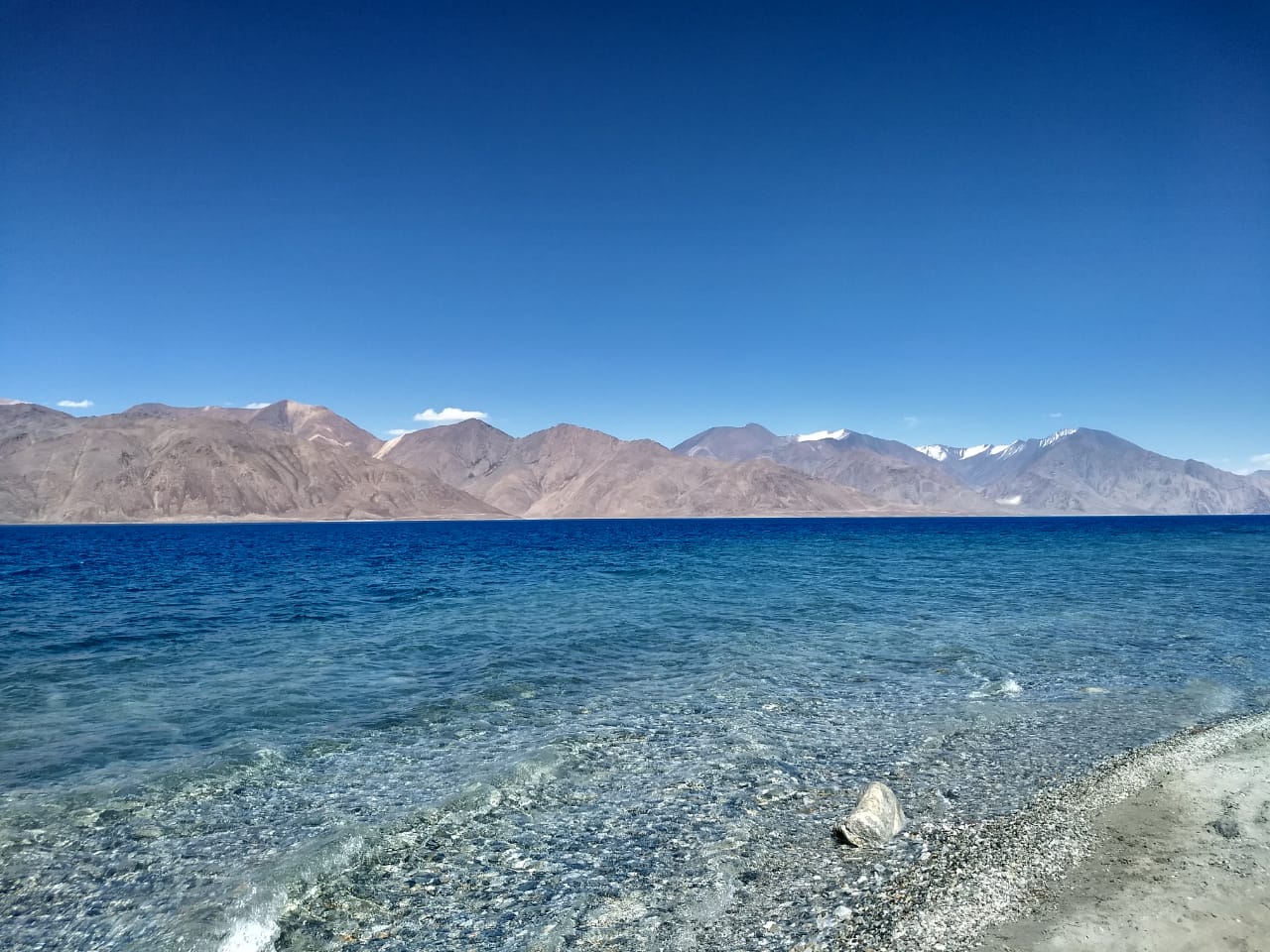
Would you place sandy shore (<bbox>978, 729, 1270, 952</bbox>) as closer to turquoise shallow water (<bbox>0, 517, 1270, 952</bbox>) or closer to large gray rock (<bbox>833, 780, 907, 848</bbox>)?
turquoise shallow water (<bbox>0, 517, 1270, 952</bbox>)

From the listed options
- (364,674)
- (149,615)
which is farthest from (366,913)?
(149,615)

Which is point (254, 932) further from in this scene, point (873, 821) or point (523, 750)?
point (873, 821)

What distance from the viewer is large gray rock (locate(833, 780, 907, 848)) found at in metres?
8.05

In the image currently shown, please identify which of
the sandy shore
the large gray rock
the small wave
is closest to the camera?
the sandy shore

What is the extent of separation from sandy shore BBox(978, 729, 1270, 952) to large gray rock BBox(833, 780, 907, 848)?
175 centimetres

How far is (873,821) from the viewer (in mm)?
8195

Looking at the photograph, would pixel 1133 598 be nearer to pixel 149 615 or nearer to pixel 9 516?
pixel 149 615

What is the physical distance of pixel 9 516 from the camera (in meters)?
177

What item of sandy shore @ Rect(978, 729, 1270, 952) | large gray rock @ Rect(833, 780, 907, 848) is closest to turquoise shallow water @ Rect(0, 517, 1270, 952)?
large gray rock @ Rect(833, 780, 907, 848)

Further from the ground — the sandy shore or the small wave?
the sandy shore

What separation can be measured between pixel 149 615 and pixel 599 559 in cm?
3574

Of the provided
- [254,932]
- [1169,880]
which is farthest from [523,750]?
[1169,880]

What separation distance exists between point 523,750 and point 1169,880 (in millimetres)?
8713

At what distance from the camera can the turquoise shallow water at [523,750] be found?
705 cm
